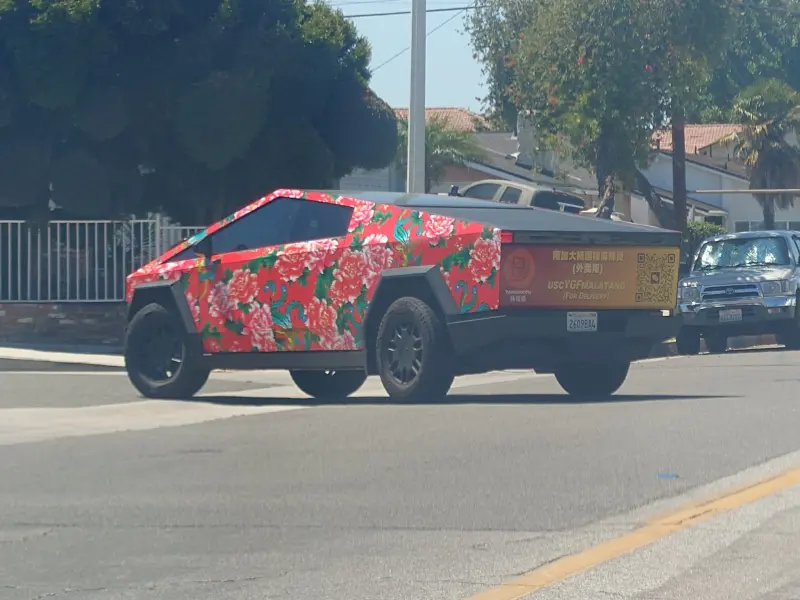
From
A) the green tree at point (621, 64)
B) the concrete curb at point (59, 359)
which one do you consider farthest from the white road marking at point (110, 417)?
the green tree at point (621, 64)

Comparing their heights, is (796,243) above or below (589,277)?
above

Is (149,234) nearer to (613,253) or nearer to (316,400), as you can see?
(316,400)

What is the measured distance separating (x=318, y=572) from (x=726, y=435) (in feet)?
14.2

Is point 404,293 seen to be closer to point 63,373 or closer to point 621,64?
point 63,373

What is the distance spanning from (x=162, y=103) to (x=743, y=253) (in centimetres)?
898

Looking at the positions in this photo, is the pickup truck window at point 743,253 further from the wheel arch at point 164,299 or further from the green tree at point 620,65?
the wheel arch at point 164,299

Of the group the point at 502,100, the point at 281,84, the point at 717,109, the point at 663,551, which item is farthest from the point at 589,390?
the point at 717,109

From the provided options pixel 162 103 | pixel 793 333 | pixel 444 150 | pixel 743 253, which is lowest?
pixel 793 333

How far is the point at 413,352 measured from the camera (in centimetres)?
1123

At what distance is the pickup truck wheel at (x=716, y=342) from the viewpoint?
2092 centimetres

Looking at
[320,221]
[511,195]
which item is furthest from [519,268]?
[511,195]

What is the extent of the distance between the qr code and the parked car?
43.1ft

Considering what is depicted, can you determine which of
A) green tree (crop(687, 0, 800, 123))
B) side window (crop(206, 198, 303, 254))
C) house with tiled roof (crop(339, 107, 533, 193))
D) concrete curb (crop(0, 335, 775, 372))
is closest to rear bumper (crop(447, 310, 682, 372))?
side window (crop(206, 198, 303, 254))

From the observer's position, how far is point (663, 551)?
6.31 meters
